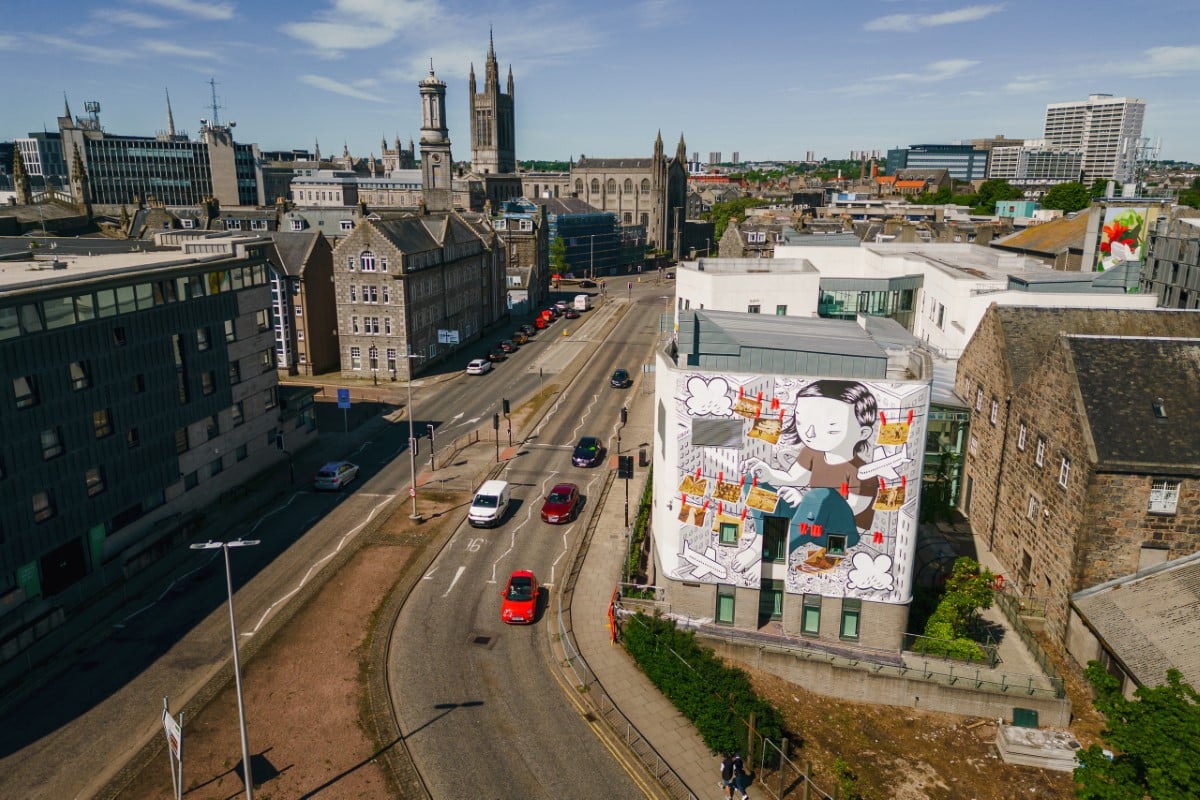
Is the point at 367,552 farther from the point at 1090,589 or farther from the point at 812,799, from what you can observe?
the point at 1090,589

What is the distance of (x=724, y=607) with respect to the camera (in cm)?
3403

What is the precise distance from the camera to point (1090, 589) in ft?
109

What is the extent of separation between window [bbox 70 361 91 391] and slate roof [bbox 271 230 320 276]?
3988 centimetres

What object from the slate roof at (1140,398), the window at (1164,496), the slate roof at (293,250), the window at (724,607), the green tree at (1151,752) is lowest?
the window at (724,607)

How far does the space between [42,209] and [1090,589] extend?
435 feet

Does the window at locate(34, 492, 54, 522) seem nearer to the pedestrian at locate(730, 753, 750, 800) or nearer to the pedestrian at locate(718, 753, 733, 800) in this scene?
the pedestrian at locate(718, 753, 733, 800)

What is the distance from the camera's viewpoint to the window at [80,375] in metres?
36.4


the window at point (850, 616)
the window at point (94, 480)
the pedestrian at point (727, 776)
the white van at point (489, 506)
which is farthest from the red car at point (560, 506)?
the window at point (94, 480)

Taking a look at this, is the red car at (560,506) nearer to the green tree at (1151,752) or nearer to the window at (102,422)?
the window at (102,422)

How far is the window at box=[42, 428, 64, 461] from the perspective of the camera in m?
34.8

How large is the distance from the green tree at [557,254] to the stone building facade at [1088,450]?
384 ft

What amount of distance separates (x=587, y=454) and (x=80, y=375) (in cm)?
3147

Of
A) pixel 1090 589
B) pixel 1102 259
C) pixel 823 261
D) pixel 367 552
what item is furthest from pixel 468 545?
pixel 1102 259

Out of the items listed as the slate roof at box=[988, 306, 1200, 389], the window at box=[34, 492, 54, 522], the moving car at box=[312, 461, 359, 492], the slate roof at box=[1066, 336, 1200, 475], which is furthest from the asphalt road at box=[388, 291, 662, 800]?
the slate roof at box=[988, 306, 1200, 389]
